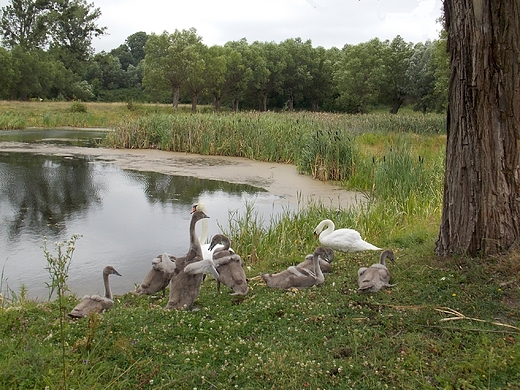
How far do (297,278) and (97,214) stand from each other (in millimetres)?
7129

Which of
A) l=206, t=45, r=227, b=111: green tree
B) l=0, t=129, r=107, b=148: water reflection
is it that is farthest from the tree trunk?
l=206, t=45, r=227, b=111: green tree

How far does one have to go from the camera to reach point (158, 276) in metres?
5.63

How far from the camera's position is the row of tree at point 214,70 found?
50656 millimetres

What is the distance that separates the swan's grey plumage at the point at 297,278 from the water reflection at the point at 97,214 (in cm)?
236

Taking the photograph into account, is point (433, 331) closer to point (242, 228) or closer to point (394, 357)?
point (394, 357)

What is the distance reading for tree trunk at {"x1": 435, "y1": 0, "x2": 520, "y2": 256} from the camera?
4996 millimetres

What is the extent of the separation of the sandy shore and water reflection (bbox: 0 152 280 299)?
630 millimetres

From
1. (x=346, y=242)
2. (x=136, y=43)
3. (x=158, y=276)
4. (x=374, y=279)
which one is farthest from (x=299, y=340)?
(x=136, y=43)

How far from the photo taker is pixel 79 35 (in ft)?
245

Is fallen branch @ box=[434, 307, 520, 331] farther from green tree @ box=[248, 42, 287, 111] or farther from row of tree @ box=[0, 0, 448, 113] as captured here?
green tree @ box=[248, 42, 287, 111]

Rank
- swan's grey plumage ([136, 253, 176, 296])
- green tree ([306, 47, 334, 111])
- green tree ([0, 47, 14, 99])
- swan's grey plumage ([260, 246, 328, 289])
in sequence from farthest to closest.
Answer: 1. green tree ([306, 47, 334, 111])
2. green tree ([0, 47, 14, 99])
3. swan's grey plumage ([136, 253, 176, 296])
4. swan's grey plumage ([260, 246, 328, 289])

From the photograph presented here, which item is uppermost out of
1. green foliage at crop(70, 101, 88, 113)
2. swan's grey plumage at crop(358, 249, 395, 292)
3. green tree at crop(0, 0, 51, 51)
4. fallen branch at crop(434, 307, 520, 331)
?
green tree at crop(0, 0, 51, 51)

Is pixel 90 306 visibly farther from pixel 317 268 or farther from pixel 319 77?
pixel 319 77

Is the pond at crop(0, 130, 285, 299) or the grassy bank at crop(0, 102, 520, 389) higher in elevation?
the grassy bank at crop(0, 102, 520, 389)
